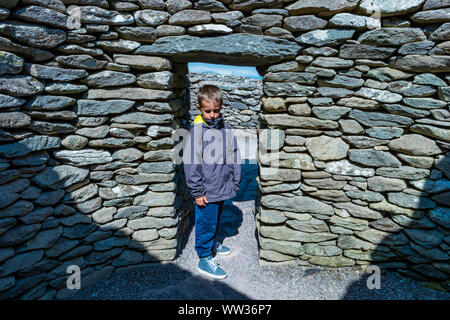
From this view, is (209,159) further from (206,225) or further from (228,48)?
(228,48)

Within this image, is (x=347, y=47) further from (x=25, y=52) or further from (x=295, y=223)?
(x=25, y=52)

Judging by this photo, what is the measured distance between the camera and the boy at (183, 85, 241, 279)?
254cm

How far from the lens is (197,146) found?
254 cm

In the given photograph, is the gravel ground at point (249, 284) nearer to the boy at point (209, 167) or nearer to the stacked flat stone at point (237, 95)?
the boy at point (209, 167)

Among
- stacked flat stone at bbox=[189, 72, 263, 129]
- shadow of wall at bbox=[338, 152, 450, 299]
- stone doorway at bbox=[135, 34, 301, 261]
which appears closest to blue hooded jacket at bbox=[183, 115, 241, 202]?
stone doorway at bbox=[135, 34, 301, 261]

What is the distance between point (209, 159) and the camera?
8.61 feet

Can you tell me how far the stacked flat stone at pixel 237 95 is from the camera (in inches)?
368

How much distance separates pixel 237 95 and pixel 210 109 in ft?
23.8

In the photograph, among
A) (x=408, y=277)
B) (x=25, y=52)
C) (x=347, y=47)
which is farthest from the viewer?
(x=408, y=277)

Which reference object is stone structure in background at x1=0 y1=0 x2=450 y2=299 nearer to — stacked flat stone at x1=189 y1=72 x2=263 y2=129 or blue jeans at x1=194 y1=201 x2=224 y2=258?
blue jeans at x1=194 y1=201 x2=224 y2=258

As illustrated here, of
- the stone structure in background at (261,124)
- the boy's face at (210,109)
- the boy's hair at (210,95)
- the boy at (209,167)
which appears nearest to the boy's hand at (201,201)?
the boy at (209,167)

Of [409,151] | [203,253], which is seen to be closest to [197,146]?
[203,253]

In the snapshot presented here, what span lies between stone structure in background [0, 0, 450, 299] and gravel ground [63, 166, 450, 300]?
173 mm

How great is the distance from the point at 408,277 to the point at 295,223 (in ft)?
5.09
